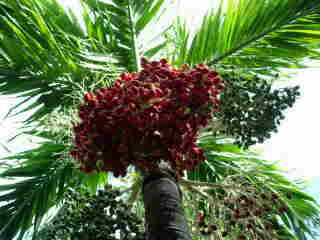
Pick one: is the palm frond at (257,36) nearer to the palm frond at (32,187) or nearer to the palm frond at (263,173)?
the palm frond at (263,173)

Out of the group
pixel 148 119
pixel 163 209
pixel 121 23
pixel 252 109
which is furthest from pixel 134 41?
pixel 163 209

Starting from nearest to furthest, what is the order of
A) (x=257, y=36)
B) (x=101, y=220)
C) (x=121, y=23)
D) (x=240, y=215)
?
1. (x=101, y=220)
2. (x=240, y=215)
3. (x=257, y=36)
4. (x=121, y=23)

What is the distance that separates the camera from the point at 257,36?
4.33 metres

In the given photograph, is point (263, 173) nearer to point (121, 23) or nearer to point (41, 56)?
point (121, 23)

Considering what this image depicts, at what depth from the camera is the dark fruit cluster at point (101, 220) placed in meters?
3.19

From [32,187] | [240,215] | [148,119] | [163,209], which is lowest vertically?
[32,187]

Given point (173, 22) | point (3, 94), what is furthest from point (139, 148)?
point (173, 22)

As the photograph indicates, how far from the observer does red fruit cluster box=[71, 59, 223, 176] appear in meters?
3.04

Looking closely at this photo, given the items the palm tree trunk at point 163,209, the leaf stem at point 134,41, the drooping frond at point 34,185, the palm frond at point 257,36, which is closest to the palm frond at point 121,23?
the leaf stem at point 134,41

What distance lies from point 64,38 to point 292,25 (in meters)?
1.78

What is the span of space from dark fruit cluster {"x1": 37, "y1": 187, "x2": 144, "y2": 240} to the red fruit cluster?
213 millimetres

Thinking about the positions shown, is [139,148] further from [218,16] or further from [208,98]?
[218,16]

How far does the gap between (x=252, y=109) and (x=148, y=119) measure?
3.06 feet

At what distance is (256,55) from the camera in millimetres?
4504
